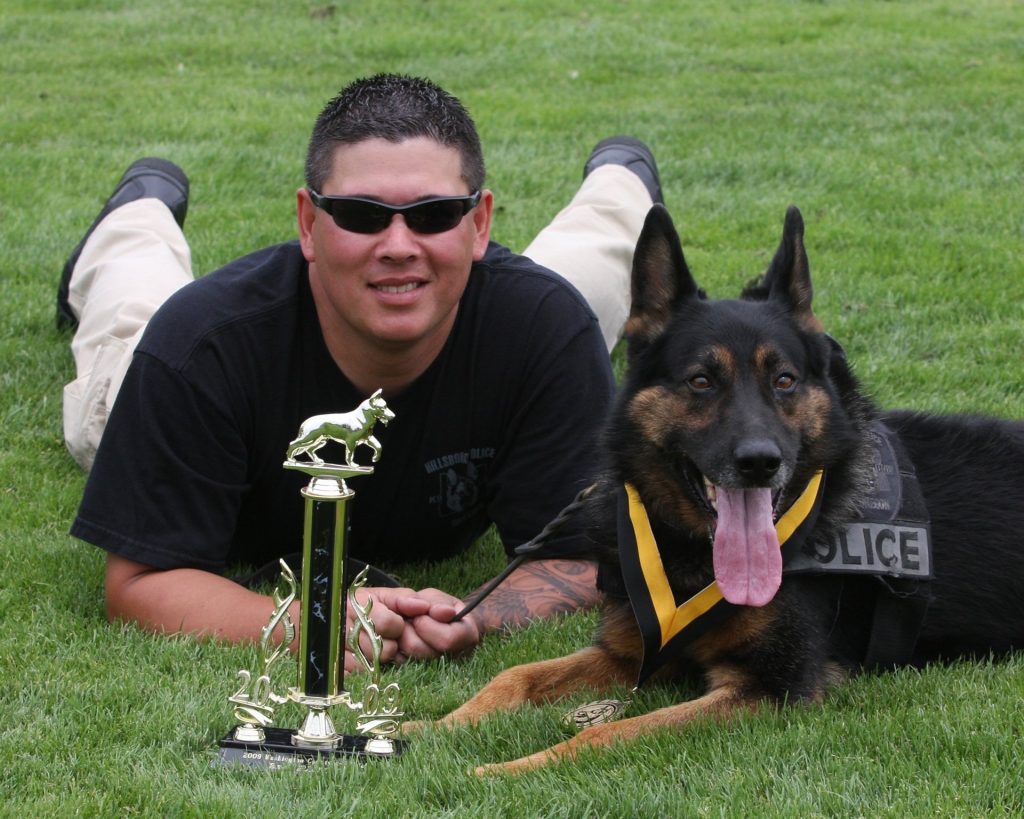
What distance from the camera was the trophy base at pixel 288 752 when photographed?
Result: 3332 mm

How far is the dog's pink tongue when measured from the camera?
3.69 m

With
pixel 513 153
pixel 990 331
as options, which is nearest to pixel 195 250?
pixel 513 153

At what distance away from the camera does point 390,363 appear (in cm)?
463

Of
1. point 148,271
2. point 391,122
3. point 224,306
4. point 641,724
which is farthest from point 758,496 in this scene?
point 148,271

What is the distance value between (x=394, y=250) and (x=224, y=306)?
0.78 metres

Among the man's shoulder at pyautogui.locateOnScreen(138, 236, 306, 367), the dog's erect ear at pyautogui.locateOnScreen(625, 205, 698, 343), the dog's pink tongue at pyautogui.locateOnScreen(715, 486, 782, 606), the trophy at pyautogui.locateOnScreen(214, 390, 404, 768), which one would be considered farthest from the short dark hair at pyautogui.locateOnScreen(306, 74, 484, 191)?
the dog's pink tongue at pyautogui.locateOnScreen(715, 486, 782, 606)

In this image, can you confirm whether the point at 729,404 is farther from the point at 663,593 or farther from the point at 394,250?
the point at 394,250

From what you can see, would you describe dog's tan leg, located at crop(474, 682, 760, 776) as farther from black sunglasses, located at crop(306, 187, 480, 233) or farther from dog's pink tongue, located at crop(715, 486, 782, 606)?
black sunglasses, located at crop(306, 187, 480, 233)

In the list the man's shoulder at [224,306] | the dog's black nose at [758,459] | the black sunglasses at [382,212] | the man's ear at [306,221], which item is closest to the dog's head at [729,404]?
the dog's black nose at [758,459]

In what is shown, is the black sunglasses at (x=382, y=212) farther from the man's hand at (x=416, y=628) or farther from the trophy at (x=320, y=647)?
the man's hand at (x=416, y=628)

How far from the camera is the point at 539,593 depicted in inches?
188

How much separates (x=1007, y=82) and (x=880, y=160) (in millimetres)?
3228

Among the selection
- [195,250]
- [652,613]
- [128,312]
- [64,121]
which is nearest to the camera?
[652,613]

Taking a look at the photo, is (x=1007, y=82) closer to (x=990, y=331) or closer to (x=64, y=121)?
(x=990, y=331)
